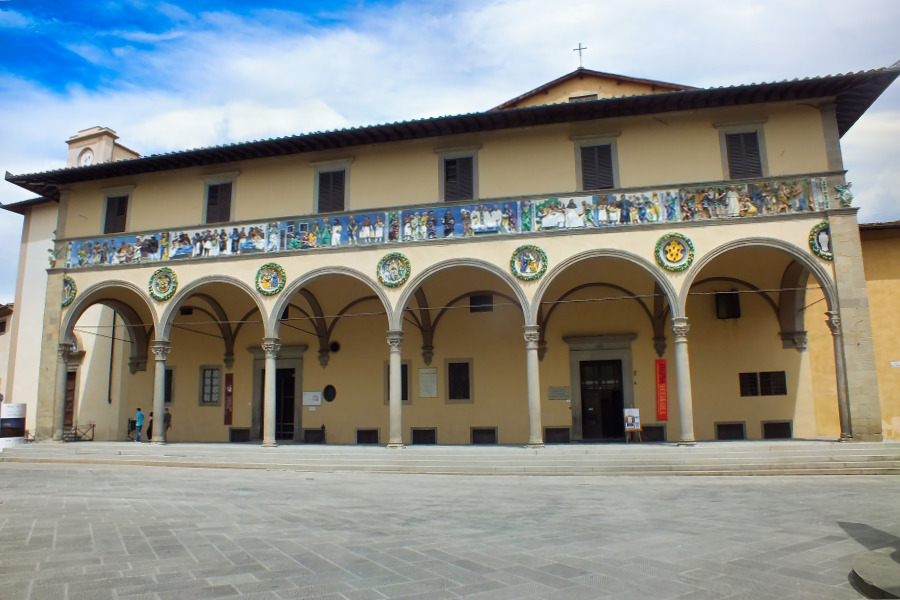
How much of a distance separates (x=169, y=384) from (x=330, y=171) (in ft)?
31.1

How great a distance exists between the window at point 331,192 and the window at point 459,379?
553cm

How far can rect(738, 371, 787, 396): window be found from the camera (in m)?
16.9

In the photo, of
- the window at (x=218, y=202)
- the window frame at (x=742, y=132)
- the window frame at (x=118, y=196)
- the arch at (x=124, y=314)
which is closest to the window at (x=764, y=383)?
the window frame at (x=742, y=132)

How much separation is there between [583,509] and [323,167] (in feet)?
39.8

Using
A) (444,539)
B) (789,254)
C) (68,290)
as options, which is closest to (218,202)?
(68,290)

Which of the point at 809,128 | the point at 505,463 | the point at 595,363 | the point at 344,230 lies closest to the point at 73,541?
the point at 505,463

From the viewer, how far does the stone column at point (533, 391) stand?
1452cm

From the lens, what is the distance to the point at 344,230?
16562mm

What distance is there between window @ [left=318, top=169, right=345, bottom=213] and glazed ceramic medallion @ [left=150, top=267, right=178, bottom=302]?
15.1 feet

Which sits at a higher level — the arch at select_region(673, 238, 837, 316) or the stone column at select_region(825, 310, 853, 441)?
the arch at select_region(673, 238, 837, 316)

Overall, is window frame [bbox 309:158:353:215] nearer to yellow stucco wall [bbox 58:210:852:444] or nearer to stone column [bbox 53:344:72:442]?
yellow stucco wall [bbox 58:210:852:444]

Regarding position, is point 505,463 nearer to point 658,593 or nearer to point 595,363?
point 595,363

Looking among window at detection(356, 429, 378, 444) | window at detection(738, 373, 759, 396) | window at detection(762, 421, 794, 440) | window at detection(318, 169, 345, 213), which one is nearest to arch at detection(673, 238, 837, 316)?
window at detection(738, 373, 759, 396)

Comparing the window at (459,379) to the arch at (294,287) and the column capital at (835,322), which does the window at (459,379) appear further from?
the column capital at (835,322)
